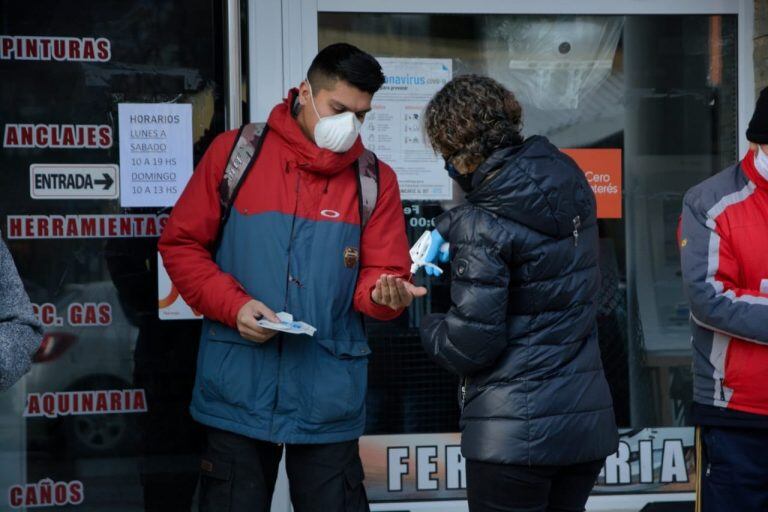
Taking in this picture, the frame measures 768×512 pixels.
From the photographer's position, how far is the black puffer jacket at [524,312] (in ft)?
9.66

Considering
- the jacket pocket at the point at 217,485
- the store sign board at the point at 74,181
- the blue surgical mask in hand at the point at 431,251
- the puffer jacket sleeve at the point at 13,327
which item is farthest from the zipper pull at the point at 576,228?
the store sign board at the point at 74,181

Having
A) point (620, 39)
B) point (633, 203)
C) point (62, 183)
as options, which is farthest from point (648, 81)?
point (62, 183)

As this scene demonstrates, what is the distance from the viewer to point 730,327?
3.50 m

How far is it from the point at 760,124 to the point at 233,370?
6.22ft

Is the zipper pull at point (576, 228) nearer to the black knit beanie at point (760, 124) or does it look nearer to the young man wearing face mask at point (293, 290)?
the young man wearing face mask at point (293, 290)

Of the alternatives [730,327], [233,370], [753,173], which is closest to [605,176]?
[753,173]

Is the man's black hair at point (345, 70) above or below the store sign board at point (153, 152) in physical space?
above

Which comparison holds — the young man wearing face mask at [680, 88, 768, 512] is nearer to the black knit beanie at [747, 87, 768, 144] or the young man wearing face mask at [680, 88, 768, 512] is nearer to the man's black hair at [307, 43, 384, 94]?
the black knit beanie at [747, 87, 768, 144]

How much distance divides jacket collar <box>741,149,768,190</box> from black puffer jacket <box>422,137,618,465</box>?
90 centimetres

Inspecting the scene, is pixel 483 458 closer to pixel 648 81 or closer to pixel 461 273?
pixel 461 273

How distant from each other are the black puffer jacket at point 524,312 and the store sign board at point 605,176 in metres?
1.73

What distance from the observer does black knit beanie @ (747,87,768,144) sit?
3600 mm

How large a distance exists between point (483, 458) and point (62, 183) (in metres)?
2.20

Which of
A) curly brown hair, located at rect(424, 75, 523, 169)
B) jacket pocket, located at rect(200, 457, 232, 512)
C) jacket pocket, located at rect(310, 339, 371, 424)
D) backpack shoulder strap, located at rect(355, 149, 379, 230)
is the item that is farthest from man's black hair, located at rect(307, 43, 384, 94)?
jacket pocket, located at rect(200, 457, 232, 512)
